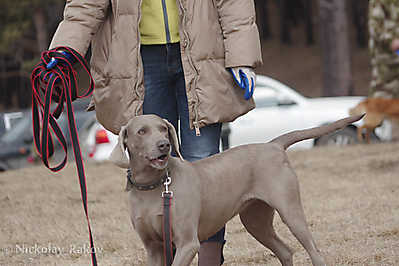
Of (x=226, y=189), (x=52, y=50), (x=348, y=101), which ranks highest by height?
(x=52, y=50)

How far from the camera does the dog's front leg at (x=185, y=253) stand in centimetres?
327

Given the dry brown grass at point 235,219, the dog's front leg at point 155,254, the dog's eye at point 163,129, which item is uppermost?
the dog's eye at point 163,129

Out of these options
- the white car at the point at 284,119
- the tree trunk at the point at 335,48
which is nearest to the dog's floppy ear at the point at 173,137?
the white car at the point at 284,119

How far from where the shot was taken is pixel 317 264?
368 centimetres

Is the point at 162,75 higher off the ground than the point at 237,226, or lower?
higher

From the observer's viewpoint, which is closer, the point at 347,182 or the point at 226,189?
the point at 226,189

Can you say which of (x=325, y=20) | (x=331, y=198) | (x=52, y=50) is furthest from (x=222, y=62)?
(x=325, y=20)

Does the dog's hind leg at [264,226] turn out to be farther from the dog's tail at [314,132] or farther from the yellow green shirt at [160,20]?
the yellow green shirt at [160,20]

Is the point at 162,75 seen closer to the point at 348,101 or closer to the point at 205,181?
the point at 205,181

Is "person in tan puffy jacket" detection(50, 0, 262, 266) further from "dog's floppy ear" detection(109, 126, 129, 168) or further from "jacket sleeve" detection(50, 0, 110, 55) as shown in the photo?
"dog's floppy ear" detection(109, 126, 129, 168)

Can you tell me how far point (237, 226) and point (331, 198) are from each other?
1.24 metres

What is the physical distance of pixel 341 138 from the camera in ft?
33.9

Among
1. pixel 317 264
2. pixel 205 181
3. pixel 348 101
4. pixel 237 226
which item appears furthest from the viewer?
pixel 348 101

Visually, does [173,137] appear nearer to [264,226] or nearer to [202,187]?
[202,187]
